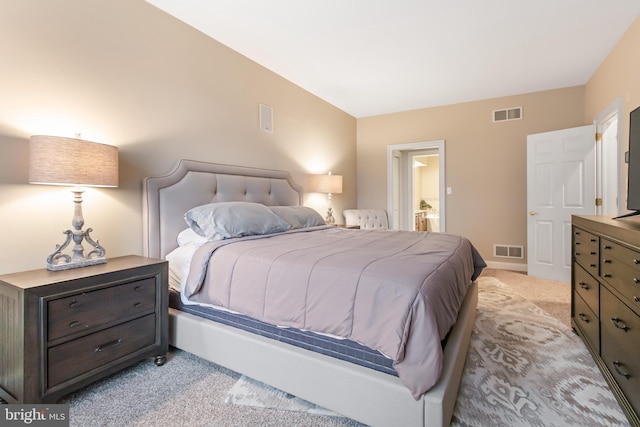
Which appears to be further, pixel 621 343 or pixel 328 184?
pixel 328 184

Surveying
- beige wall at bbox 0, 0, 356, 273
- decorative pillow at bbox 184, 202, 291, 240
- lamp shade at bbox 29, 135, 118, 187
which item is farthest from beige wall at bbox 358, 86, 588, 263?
lamp shade at bbox 29, 135, 118, 187

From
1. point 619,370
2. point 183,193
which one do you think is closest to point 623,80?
point 619,370

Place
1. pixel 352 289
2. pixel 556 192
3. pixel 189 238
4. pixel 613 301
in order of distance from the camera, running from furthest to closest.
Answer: pixel 556 192, pixel 189 238, pixel 613 301, pixel 352 289

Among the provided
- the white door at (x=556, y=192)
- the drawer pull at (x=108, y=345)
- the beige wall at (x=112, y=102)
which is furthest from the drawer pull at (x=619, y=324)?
the beige wall at (x=112, y=102)

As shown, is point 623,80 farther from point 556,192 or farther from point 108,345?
point 108,345

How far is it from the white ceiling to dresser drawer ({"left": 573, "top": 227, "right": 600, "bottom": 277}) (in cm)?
183

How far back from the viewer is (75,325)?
1.54 metres

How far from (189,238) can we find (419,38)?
2.77 meters

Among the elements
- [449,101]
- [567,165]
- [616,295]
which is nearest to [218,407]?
[616,295]

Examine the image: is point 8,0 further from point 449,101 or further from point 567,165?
point 567,165

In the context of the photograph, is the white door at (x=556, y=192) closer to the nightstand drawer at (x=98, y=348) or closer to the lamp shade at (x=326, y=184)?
the lamp shade at (x=326, y=184)

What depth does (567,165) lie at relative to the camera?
3867mm

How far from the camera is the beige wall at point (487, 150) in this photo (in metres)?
4.31

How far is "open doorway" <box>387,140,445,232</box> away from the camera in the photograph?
16.7 ft
